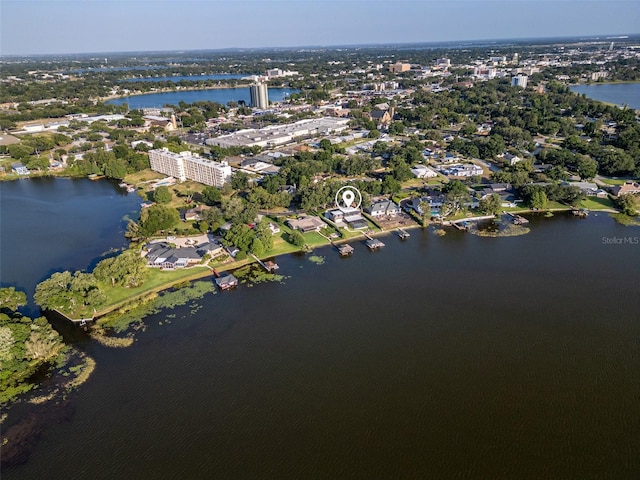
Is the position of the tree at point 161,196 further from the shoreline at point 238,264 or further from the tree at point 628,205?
the tree at point 628,205

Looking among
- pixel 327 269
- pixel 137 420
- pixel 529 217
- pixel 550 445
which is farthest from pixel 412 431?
pixel 529 217

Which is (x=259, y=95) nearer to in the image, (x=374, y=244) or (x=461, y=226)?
(x=461, y=226)

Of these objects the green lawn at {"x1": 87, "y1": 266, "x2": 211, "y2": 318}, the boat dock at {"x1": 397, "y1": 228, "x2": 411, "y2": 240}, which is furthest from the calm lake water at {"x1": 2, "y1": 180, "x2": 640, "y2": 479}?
the boat dock at {"x1": 397, "y1": 228, "x2": 411, "y2": 240}

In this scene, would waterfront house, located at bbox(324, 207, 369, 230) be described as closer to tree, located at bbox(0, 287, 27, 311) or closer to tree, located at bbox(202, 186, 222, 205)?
tree, located at bbox(202, 186, 222, 205)

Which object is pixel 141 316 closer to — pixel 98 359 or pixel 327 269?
pixel 98 359

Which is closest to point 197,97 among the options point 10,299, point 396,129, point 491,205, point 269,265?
point 396,129

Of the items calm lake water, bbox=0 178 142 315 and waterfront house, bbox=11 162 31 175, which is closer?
calm lake water, bbox=0 178 142 315
